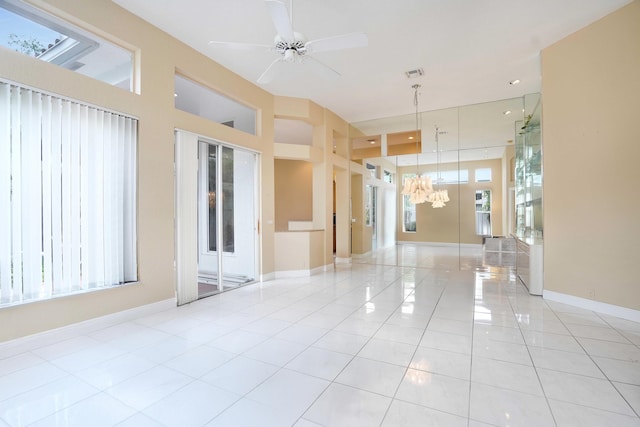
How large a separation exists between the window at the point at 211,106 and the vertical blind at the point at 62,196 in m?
1.01

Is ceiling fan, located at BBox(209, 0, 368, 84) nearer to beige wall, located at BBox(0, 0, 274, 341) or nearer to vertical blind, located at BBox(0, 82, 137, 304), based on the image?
beige wall, located at BBox(0, 0, 274, 341)

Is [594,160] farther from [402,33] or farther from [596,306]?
[402,33]

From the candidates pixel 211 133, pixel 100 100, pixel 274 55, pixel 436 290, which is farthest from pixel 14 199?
pixel 436 290

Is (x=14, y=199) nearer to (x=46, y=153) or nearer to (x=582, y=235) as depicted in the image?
(x=46, y=153)

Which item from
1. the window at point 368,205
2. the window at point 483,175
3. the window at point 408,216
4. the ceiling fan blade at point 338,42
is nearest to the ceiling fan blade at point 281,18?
the ceiling fan blade at point 338,42

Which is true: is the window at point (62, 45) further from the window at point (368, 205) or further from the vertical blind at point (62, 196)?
the window at point (368, 205)

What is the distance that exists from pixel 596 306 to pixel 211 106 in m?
6.56

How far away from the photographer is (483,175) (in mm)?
8781

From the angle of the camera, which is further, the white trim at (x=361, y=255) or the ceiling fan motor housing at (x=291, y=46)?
the white trim at (x=361, y=255)

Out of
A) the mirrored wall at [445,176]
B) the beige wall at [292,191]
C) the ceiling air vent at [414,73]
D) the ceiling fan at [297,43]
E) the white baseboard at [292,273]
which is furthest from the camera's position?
the beige wall at [292,191]

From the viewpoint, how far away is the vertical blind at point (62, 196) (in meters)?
2.74

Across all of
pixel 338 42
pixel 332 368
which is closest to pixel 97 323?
pixel 332 368

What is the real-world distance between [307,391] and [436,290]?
3.68 metres

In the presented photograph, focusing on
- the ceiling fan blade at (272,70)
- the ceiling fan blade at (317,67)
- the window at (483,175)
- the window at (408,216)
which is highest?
the ceiling fan blade at (272,70)
